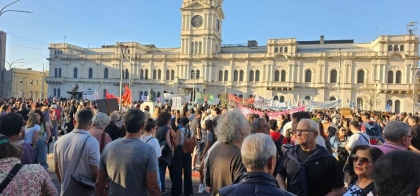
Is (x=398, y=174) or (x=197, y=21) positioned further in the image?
(x=197, y=21)

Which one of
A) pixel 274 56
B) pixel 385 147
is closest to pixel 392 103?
pixel 274 56

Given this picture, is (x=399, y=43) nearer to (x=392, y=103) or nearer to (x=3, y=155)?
(x=392, y=103)

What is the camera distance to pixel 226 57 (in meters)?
57.6

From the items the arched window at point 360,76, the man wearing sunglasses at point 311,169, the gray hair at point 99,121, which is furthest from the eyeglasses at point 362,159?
the arched window at point 360,76

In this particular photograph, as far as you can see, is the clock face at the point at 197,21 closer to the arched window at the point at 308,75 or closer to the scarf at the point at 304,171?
the arched window at the point at 308,75

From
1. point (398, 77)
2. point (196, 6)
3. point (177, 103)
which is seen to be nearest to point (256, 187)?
point (177, 103)

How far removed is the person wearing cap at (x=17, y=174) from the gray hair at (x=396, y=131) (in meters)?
3.73

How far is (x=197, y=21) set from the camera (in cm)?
5969

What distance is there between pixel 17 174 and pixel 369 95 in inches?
2080

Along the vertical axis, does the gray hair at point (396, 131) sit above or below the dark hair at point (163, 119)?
above

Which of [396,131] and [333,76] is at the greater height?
[333,76]

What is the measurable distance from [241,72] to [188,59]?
30.6 feet

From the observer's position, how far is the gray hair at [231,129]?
12.6 ft

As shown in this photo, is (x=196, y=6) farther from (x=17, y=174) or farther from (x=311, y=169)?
(x=17, y=174)
